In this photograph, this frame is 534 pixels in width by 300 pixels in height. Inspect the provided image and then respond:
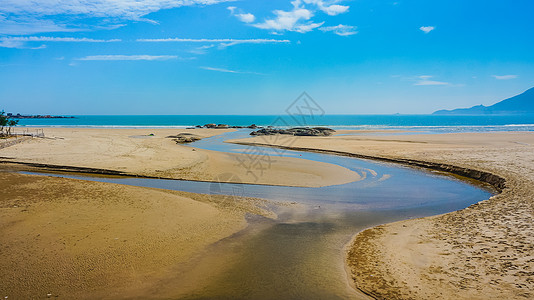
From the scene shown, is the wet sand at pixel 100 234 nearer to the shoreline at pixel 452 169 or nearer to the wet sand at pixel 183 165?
the wet sand at pixel 183 165

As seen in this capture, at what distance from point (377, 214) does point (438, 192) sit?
17.7 feet

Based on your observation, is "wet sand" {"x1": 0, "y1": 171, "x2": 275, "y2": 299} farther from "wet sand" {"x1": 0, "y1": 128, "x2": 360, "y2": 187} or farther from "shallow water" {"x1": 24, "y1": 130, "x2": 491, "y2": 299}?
"wet sand" {"x1": 0, "y1": 128, "x2": 360, "y2": 187}

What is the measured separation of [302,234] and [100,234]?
18.2 ft

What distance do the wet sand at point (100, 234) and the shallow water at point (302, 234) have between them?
1.48ft

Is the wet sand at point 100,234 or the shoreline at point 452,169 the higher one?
the shoreline at point 452,169

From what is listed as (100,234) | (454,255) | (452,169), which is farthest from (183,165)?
(452,169)

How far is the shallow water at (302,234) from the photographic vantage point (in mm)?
→ 5812

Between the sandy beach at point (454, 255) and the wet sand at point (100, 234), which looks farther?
the wet sand at point (100, 234)

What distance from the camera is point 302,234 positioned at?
28.5 ft

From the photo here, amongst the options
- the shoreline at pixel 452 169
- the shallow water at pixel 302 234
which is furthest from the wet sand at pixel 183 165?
the shoreline at pixel 452 169

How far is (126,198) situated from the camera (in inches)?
445

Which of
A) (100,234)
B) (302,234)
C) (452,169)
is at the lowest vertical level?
(302,234)

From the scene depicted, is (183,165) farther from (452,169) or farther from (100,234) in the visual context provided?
(452,169)

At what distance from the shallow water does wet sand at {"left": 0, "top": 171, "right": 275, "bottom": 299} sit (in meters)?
0.45
